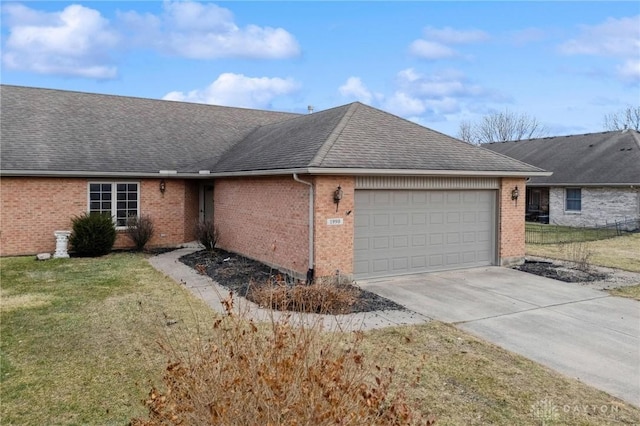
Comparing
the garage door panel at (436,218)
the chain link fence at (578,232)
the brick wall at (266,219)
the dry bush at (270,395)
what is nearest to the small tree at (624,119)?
the chain link fence at (578,232)

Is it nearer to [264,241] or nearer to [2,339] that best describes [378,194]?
[264,241]

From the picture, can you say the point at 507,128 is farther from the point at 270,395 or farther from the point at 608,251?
the point at 270,395

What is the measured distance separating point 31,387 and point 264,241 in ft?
25.8

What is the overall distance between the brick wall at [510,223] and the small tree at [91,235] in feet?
39.8

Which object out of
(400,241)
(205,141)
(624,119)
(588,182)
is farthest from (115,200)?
(624,119)

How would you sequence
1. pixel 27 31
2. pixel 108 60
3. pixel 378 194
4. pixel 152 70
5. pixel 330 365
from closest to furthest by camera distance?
pixel 330 365 < pixel 378 194 < pixel 27 31 < pixel 152 70 < pixel 108 60

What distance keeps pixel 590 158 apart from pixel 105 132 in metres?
25.8

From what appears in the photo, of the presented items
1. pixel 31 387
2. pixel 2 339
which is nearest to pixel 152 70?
pixel 2 339

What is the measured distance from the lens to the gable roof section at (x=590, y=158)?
79.6 ft

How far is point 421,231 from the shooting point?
12023 millimetres

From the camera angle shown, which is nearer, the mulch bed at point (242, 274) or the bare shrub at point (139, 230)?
the mulch bed at point (242, 274)

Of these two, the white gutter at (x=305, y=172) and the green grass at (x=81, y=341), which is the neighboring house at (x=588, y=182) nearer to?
the white gutter at (x=305, y=172)

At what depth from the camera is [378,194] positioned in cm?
1137

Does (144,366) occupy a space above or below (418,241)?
below
